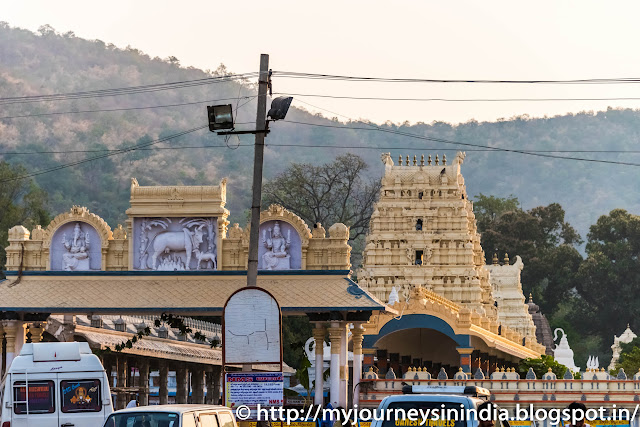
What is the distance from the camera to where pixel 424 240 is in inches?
2451

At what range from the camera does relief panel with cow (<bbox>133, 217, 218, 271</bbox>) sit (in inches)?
1353

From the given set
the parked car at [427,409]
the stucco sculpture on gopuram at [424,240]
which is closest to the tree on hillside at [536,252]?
the stucco sculpture on gopuram at [424,240]

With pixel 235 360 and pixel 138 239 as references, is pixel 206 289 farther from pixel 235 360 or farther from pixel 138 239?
pixel 235 360

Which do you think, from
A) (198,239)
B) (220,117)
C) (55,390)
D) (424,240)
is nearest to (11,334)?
(198,239)

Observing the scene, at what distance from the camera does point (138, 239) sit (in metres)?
34.6

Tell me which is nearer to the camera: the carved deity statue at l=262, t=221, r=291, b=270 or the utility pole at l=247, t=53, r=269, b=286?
the utility pole at l=247, t=53, r=269, b=286

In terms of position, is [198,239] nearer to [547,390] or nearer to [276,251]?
[276,251]

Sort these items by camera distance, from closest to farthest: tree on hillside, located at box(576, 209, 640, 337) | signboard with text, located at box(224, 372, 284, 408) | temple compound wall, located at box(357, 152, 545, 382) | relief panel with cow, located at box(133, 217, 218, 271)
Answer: signboard with text, located at box(224, 372, 284, 408) → relief panel with cow, located at box(133, 217, 218, 271) → temple compound wall, located at box(357, 152, 545, 382) → tree on hillside, located at box(576, 209, 640, 337)

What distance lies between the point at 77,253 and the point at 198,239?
338 centimetres

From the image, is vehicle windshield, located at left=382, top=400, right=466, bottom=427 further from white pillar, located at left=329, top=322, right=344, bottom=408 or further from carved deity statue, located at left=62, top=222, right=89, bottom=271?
carved deity statue, located at left=62, top=222, right=89, bottom=271

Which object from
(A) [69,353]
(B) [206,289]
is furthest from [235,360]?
(B) [206,289]

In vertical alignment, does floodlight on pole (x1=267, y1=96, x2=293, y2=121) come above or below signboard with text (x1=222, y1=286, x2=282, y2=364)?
above

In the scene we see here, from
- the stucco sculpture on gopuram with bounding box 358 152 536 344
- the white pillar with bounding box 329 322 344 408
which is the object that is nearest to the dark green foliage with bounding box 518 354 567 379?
the stucco sculpture on gopuram with bounding box 358 152 536 344

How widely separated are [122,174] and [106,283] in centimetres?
13850
